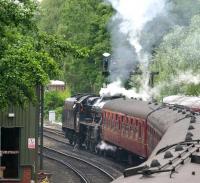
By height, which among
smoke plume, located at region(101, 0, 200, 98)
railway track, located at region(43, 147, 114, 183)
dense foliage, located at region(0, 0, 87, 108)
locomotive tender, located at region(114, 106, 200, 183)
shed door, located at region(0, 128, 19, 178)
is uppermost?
smoke plume, located at region(101, 0, 200, 98)

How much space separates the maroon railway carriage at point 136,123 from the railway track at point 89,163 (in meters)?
1.12

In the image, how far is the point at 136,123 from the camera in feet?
84.3

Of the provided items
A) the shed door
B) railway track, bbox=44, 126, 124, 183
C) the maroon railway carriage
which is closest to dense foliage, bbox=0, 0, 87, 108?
the maroon railway carriage

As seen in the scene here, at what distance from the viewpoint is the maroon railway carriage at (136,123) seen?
20250mm

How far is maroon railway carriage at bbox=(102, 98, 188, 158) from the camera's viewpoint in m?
20.2

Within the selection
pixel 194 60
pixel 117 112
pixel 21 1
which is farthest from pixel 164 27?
pixel 21 1

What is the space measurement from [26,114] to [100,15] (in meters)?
41.1

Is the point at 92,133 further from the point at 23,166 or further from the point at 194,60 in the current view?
the point at 23,166

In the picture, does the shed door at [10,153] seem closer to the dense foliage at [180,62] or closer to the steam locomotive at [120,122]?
the steam locomotive at [120,122]

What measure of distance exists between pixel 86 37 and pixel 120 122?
37923mm

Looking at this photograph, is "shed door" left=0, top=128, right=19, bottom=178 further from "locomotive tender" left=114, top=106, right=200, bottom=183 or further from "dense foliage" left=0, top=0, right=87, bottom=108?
"locomotive tender" left=114, top=106, right=200, bottom=183

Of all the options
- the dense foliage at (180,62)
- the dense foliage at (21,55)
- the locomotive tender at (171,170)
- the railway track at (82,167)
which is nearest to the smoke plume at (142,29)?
the dense foliage at (180,62)

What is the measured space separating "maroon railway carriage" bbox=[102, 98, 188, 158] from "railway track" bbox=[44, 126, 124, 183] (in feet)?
3.67

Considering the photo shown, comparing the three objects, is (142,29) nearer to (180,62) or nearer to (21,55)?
(180,62)
